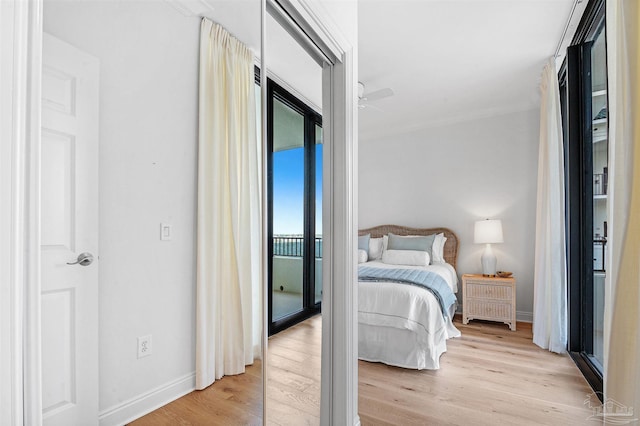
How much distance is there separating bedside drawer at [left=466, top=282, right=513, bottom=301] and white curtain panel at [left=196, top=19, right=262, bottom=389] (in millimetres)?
3388

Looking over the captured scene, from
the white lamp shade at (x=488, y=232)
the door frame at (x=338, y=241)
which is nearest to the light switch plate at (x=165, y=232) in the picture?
the door frame at (x=338, y=241)

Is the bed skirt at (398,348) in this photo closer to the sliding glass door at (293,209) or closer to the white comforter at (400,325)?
the white comforter at (400,325)

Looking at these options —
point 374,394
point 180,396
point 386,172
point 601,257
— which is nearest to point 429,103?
point 386,172

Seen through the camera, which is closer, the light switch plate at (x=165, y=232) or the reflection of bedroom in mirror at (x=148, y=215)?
the reflection of bedroom in mirror at (x=148, y=215)

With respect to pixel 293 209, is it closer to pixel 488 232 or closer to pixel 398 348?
pixel 398 348

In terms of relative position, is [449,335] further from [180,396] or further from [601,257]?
[180,396]

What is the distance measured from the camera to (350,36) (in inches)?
66.4

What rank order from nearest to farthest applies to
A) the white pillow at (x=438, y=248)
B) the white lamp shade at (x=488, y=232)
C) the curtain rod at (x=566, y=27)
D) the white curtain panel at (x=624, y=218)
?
the white curtain panel at (x=624, y=218)
the curtain rod at (x=566, y=27)
the white lamp shade at (x=488, y=232)
the white pillow at (x=438, y=248)

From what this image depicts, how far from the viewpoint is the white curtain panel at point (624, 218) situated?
3.96 feet

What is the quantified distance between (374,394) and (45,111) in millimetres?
2275

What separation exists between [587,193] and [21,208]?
3307 millimetres

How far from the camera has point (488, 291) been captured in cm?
374

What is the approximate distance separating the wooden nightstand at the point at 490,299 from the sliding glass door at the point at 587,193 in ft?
2.95

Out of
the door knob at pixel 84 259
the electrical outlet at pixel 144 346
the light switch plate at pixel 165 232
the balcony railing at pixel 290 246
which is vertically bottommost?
the electrical outlet at pixel 144 346
